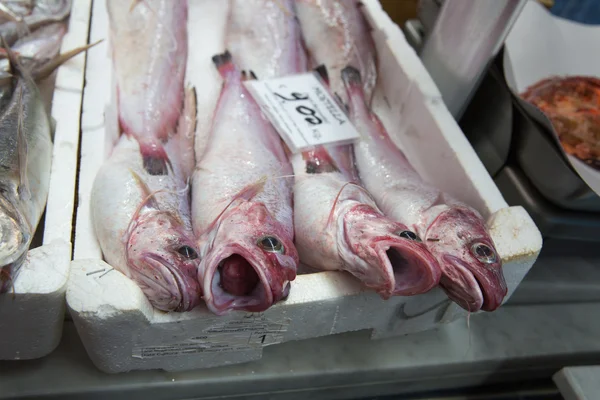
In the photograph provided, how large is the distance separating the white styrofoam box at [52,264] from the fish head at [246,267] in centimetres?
33

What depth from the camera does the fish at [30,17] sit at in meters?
1.80

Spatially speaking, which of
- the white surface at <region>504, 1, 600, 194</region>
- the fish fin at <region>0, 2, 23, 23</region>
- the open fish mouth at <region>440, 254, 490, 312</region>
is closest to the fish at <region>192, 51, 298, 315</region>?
the open fish mouth at <region>440, 254, 490, 312</region>

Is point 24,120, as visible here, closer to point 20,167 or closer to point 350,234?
point 20,167

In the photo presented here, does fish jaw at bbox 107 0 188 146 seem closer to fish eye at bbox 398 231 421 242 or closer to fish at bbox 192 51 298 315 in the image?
fish at bbox 192 51 298 315

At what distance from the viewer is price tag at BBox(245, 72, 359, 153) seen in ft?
5.05

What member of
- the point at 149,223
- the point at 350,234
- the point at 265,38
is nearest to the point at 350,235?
the point at 350,234

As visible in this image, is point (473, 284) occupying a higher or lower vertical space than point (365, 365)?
higher

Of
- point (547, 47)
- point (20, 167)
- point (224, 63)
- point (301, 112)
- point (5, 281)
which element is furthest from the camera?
point (547, 47)

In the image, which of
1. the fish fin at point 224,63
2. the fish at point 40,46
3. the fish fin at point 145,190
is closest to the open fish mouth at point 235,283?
the fish fin at point 145,190

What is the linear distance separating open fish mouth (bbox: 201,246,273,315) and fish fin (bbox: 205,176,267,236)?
16cm

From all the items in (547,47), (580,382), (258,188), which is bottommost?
(580,382)

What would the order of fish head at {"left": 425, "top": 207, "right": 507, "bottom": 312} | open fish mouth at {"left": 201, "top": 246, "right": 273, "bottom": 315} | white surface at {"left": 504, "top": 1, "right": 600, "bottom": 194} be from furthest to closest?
white surface at {"left": 504, "top": 1, "right": 600, "bottom": 194} < fish head at {"left": 425, "top": 207, "right": 507, "bottom": 312} < open fish mouth at {"left": 201, "top": 246, "right": 273, "bottom": 315}

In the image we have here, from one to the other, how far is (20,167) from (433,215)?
3.39ft

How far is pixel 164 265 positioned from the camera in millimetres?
1067
